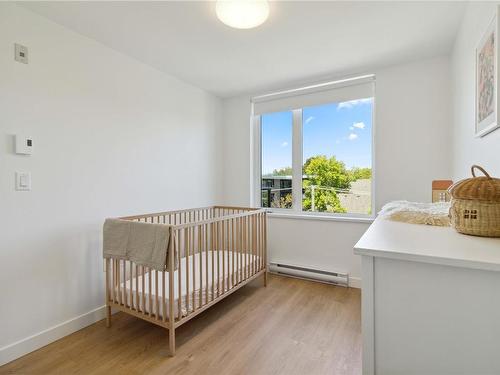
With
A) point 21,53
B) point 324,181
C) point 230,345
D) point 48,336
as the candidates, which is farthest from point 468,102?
point 48,336

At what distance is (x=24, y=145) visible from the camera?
169 centimetres

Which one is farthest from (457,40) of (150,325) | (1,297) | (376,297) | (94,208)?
(1,297)

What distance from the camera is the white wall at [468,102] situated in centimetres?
128

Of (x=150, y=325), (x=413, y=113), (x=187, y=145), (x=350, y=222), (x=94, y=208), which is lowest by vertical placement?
(x=150, y=325)

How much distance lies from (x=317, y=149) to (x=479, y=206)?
220 cm

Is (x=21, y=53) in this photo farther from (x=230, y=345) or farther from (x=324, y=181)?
(x=324, y=181)

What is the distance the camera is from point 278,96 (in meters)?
3.16

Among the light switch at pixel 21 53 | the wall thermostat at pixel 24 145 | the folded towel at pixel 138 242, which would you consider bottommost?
the folded towel at pixel 138 242

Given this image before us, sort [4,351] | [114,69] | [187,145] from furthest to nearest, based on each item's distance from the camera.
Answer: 1. [187,145]
2. [114,69]
3. [4,351]

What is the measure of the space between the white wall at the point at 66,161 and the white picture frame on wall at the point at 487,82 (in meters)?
2.48

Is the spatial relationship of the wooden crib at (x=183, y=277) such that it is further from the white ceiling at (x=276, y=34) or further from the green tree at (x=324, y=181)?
the white ceiling at (x=276, y=34)

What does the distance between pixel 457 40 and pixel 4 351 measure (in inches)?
150

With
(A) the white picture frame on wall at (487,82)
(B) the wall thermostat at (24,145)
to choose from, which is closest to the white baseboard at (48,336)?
(B) the wall thermostat at (24,145)

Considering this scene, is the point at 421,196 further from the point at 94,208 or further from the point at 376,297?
the point at 94,208
